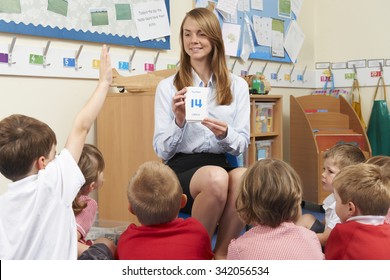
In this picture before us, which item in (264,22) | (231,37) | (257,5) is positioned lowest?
(231,37)

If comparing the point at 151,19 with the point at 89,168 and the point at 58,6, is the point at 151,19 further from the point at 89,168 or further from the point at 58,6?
the point at 89,168

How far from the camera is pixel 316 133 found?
408 centimetres

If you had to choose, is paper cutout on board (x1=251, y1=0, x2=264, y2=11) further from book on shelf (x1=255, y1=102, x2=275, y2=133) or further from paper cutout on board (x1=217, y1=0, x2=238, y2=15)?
book on shelf (x1=255, y1=102, x2=275, y2=133)

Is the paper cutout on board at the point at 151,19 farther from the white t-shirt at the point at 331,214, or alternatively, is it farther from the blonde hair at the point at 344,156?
the white t-shirt at the point at 331,214

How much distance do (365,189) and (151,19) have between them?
6.24ft

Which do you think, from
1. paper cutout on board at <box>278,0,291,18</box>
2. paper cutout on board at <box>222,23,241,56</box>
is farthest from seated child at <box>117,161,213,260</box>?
paper cutout on board at <box>278,0,291,18</box>

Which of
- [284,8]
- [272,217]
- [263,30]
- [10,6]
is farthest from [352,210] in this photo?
[284,8]

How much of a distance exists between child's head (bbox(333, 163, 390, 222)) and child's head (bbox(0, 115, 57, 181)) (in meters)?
0.94

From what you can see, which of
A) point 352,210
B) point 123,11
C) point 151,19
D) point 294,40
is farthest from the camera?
point 294,40

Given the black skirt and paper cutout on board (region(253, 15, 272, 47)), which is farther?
paper cutout on board (region(253, 15, 272, 47))

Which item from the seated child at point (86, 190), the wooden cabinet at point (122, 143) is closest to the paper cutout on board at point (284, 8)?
the wooden cabinet at point (122, 143)

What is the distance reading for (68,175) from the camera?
1.45 meters

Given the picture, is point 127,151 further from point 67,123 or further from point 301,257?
point 301,257

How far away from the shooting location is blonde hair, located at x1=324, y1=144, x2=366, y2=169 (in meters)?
2.31
